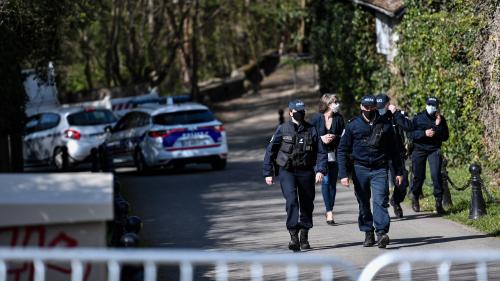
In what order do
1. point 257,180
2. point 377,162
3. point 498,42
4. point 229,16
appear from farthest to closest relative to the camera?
1. point 229,16
2. point 257,180
3. point 498,42
4. point 377,162

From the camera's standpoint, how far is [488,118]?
1772 cm

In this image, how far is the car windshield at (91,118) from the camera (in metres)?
27.0

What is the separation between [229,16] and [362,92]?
2535cm

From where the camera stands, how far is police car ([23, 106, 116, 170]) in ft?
87.4

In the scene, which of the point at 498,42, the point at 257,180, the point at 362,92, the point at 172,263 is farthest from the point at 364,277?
the point at 362,92

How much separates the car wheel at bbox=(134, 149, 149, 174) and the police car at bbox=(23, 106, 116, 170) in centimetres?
158

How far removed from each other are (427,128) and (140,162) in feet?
35.4

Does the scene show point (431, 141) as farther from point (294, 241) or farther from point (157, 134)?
point (157, 134)

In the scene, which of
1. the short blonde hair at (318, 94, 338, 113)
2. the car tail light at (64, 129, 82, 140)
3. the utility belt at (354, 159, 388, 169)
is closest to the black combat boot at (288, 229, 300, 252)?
the utility belt at (354, 159, 388, 169)

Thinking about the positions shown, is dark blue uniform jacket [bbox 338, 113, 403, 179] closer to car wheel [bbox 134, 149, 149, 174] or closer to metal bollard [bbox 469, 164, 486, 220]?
metal bollard [bbox 469, 164, 486, 220]

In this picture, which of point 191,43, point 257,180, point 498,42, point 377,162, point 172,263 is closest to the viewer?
point 172,263

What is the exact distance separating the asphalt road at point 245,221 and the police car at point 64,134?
1.24 metres

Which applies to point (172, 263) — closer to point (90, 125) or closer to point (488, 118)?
point (488, 118)

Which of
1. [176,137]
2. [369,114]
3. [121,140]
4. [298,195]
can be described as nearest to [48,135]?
[121,140]
